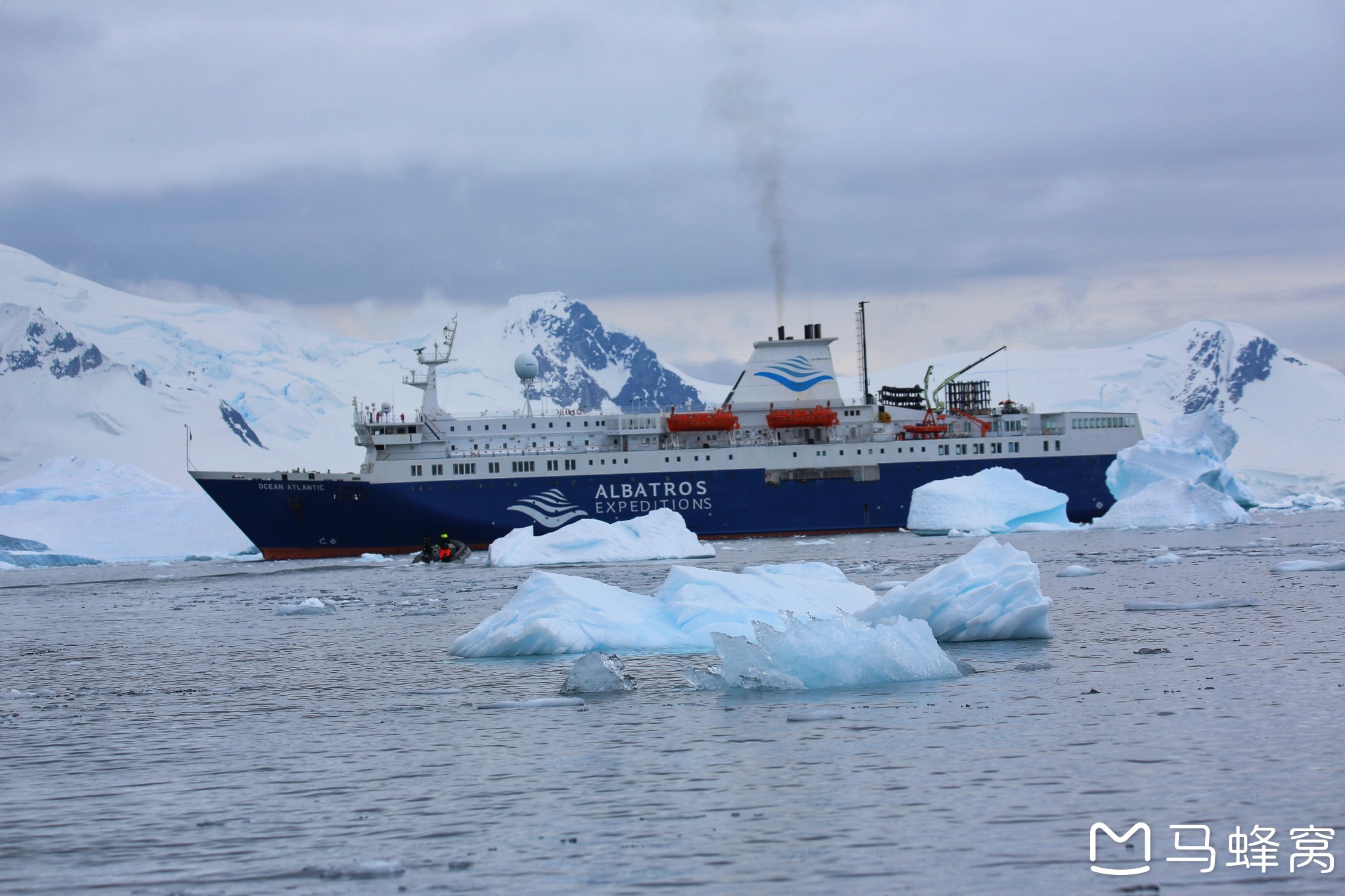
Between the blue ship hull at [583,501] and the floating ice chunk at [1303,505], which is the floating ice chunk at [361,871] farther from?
the floating ice chunk at [1303,505]

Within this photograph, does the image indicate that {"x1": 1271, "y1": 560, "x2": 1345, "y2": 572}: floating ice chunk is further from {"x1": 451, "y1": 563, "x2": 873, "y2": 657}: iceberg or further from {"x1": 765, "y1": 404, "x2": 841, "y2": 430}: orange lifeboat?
{"x1": 765, "y1": 404, "x2": 841, "y2": 430}: orange lifeboat

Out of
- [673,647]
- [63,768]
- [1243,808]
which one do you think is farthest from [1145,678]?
[63,768]

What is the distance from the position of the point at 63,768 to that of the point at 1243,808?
8581 millimetres

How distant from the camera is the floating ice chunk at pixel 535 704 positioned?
1240 cm

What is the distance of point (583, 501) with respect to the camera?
51.1 metres

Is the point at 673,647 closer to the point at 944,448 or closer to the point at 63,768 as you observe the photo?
the point at 63,768

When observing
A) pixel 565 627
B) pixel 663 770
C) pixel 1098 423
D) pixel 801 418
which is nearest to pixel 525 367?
pixel 801 418

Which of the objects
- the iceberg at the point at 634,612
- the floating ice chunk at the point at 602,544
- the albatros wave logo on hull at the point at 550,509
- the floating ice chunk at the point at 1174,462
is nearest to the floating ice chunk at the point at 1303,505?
the floating ice chunk at the point at 1174,462

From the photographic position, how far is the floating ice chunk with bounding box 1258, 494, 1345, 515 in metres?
66.9

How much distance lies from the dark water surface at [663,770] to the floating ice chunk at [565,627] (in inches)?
14.6

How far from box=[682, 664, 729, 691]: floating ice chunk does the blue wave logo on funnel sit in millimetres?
42628

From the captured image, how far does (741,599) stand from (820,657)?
15.1ft

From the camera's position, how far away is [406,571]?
121 feet

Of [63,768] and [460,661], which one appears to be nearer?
[63,768]
